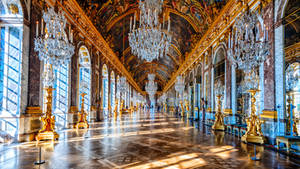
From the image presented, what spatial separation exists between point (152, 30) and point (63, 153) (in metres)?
4.63

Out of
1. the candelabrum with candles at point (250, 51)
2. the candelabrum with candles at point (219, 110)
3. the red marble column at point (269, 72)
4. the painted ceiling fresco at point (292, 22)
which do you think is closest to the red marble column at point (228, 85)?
the candelabrum with candles at point (219, 110)

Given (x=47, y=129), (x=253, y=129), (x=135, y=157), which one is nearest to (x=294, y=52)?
(x=253, y=129)

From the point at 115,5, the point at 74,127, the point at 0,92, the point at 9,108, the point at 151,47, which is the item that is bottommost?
the point at 74,127

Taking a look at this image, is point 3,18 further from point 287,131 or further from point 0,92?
point 287,131

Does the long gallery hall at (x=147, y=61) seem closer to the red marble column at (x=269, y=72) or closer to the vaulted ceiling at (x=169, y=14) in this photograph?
the red marble column at (x=269, y=72)

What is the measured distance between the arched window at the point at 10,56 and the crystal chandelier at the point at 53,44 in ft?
3.13

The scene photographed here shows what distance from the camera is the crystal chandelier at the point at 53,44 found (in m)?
5.35

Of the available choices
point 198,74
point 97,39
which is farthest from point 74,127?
point 198,74

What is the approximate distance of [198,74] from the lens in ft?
56.3

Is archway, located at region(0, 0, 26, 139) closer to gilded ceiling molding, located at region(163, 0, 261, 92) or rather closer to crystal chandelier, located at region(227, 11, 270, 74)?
crystal chandelier, located at region(227, 11, 270, 74)

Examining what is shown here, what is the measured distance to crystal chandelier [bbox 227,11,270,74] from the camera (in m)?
5.12

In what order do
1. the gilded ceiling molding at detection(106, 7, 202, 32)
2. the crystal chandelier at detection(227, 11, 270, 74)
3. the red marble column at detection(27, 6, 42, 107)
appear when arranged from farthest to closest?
the gilded ceiling molding at detection(106, 7, 202, 32) < the red marble column at detection(27, 6, 42, 107) < the crystal chandelier at detection(227, 11, 270, 74)

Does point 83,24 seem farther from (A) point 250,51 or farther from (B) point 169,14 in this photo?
(A) point 250,51

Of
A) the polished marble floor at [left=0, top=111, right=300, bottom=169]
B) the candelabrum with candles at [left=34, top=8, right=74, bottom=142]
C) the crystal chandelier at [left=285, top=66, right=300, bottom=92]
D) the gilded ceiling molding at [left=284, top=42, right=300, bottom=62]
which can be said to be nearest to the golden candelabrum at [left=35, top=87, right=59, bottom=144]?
the candelabrum with candles at [left=34, top=8, right=74, bottom=142]
